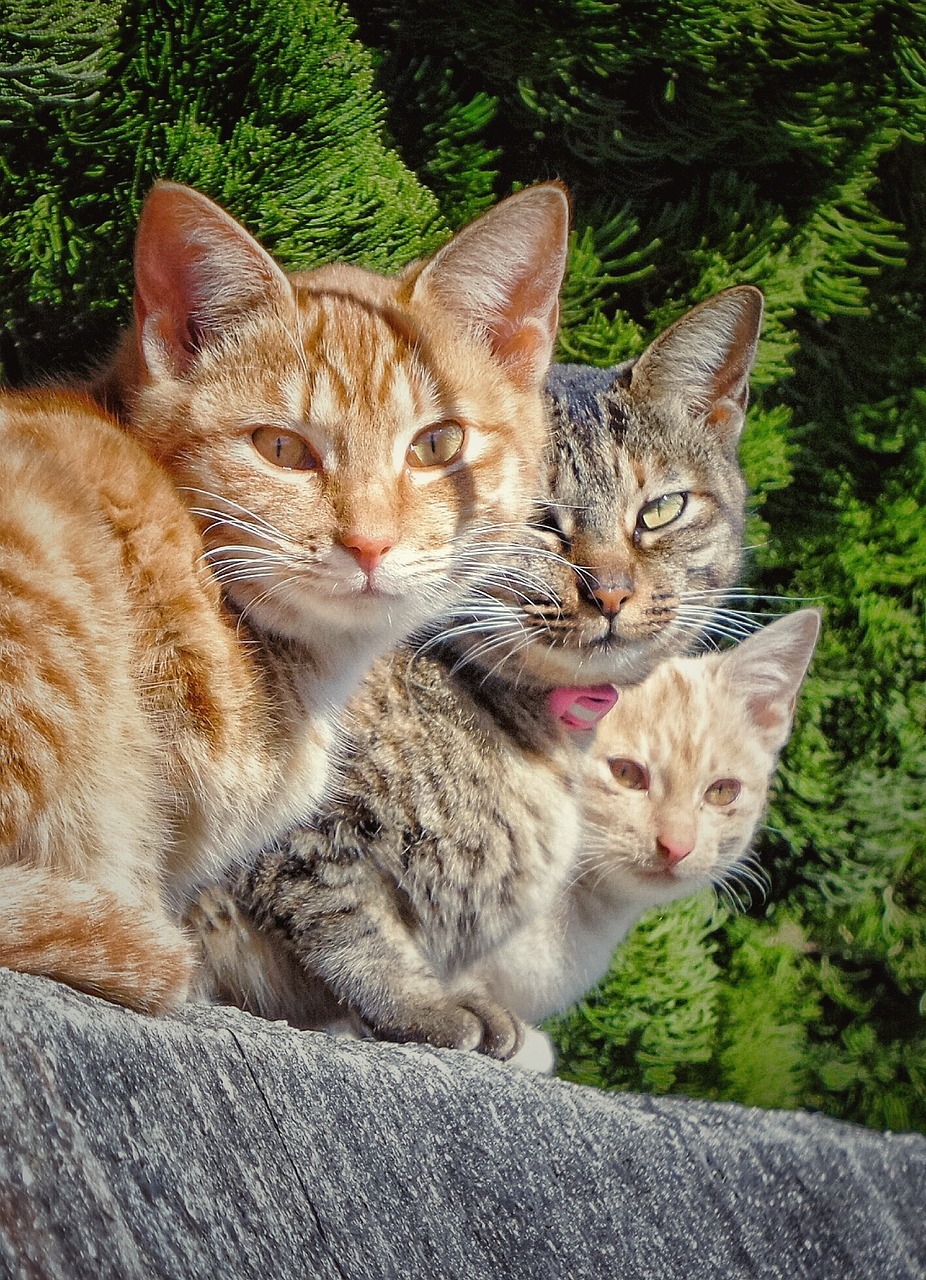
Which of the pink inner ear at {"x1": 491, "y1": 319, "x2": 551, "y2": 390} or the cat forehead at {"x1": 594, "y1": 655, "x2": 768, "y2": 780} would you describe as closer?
the pink inner ear at {"x1": 491, "y1": 319, "x2": 551, "y2": 390}

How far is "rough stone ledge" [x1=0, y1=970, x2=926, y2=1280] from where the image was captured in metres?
0.57

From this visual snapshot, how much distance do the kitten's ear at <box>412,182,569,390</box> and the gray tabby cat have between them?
0.11 metres

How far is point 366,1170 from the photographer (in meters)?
0.72

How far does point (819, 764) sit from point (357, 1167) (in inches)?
35.2

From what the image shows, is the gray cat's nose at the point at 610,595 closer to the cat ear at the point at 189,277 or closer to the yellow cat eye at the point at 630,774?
the yellow cat eye at the point at 630,774

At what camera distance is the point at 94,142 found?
109 cm

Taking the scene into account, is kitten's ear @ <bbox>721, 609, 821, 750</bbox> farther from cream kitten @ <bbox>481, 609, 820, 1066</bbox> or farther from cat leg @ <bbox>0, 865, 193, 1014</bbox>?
cat leg @ <bbox>0, 865, 193, 1014</bbox>

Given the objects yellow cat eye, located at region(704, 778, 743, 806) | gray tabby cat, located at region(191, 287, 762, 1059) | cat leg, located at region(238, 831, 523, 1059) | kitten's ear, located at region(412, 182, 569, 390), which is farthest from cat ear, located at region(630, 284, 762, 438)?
cat leg, located at region(238, 831, 523, 1059)

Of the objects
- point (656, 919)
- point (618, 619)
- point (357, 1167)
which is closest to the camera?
point (357, 1167)

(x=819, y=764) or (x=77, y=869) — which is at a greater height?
(x=77, y=869)

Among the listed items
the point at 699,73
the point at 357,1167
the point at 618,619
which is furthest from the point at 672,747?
the point at 699,73

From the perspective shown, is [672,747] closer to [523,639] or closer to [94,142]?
[523,639]

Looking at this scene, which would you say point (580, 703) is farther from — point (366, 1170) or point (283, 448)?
point (366, 1170)

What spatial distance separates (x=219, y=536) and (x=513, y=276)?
12.8 inches
